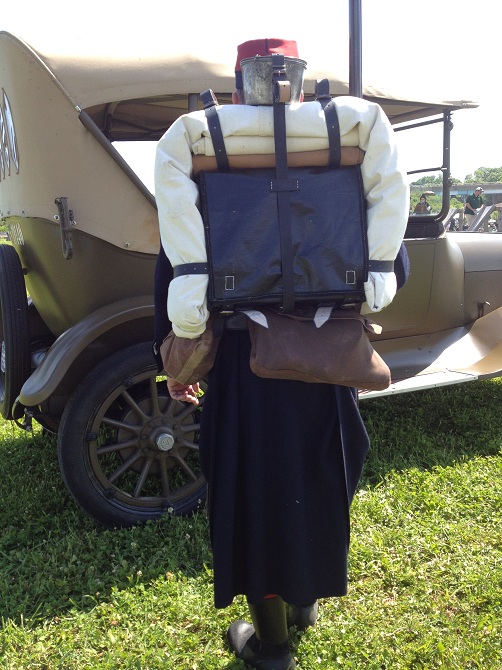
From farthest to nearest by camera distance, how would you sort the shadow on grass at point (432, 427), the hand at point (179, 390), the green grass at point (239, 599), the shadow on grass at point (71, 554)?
1. the shadow on grass at point (432, 427)
2. the shadow on grass at point (71, 554)
3. the green grass at point (239, 599)
4. the hand at point (179, 390)

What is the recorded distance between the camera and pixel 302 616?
2.18 metres

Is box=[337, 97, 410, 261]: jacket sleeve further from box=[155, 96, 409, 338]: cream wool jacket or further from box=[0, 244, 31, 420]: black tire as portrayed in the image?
box=[0, 244, 31, 420]: black tire

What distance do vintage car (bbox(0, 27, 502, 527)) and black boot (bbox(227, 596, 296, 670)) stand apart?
0.99m

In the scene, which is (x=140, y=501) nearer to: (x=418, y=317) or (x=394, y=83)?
(x=418, y=317)

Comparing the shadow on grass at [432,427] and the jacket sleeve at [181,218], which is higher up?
the jacket sleeve at [181,218]

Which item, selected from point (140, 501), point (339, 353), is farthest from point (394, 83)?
point (140, 501)

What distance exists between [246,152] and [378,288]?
48 centimetres

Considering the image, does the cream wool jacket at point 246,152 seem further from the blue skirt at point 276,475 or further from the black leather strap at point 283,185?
the blue skirt at point 276,475

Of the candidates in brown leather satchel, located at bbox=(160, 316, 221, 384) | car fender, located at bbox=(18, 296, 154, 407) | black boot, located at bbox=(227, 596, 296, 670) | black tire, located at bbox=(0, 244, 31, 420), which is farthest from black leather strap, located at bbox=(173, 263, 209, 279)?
black tire, located at bbox=(0, 244, 31, 420)

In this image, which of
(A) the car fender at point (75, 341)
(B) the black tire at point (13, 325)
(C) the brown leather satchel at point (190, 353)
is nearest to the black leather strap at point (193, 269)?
(C) the brown leather satchel at point (190, 353)

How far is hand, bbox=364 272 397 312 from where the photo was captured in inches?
61.2

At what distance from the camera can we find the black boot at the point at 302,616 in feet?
7.14

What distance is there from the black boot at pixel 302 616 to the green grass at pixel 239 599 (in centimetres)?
5

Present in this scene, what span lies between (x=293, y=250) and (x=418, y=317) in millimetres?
2583
